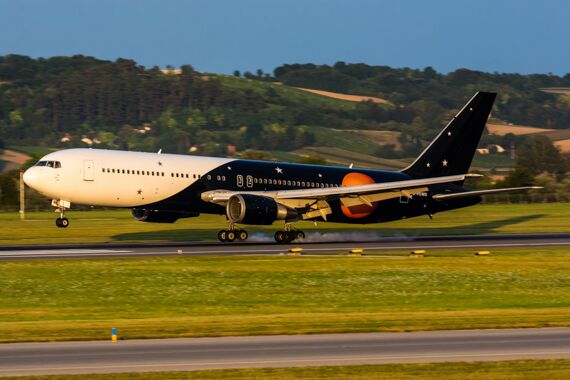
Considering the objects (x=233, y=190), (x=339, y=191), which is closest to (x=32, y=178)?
(x=233, y=190)

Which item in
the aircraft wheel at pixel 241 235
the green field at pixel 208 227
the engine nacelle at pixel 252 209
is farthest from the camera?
the green field at pixel 208 227

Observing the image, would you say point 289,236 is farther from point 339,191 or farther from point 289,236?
point 339,191

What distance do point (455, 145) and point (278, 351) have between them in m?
39.5

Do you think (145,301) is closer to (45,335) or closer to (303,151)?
(45,335)

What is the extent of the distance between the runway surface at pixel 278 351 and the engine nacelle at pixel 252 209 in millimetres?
25418

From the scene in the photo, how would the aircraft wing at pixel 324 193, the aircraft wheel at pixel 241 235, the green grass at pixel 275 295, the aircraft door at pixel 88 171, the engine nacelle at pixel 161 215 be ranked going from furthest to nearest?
the aircraft wheel at pixel 241 235
the engine nacelle at pixel 161 215
the aircraft wing at pixel 324 193
the aircraft door at pixel 88 171
the green grass at pixel 275 295

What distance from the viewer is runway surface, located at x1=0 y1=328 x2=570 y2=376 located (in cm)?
2145

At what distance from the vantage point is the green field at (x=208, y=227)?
6066 cm

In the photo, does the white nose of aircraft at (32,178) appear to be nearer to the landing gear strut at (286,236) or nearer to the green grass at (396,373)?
the landing gear strut at (286,236)

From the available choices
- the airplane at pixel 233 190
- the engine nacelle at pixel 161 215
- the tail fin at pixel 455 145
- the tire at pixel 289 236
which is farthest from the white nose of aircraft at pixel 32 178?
the tail fin at pixel 455 145

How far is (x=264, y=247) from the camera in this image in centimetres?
5100

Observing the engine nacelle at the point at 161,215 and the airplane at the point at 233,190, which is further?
the engine nacelle at the point at 161,215

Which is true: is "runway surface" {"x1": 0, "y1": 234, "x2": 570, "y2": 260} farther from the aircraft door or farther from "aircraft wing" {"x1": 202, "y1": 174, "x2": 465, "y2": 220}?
the aircraft door

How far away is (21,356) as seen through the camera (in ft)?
73.6
